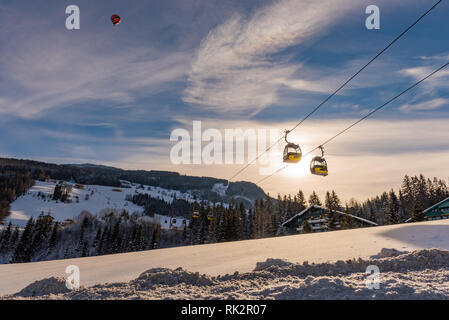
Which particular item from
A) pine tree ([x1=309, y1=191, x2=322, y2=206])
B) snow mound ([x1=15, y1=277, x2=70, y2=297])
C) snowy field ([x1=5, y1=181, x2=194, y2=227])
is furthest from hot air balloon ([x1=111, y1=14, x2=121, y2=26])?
snowy field ([x1=5, y1=181, x2=194, y2=227])

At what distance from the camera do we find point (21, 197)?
16600 cm

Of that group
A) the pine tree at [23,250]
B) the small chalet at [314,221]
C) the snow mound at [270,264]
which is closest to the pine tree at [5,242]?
the pine tree at [23,250]

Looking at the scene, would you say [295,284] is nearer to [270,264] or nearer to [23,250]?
[270,264]

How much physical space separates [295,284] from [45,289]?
17.7ft

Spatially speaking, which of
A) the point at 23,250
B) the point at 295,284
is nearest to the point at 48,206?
the point at 23,250

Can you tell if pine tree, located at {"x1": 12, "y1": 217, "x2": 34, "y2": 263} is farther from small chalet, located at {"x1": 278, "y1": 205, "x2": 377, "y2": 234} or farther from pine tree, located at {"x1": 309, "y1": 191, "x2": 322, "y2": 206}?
pine tree, located at {"x1": 309, "y1": 191, "x2": 322, "y2": 206}

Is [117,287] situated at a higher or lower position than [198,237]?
higher

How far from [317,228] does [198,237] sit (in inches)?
1151

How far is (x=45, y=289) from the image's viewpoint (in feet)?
17.5

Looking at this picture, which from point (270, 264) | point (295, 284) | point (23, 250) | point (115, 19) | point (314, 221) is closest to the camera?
point (295, 284)

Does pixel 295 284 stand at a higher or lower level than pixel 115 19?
lower
